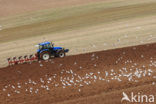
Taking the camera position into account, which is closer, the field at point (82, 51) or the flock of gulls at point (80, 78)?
the field at point (82, 51)

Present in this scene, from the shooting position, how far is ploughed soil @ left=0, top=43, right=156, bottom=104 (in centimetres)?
1359

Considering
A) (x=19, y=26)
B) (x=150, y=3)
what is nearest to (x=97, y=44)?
(x=19, y=26)

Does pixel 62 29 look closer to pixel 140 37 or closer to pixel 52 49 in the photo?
pixel 140 37

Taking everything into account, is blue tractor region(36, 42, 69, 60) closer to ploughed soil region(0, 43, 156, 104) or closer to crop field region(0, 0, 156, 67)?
ploughed soil region(0, 43, 156, 104)

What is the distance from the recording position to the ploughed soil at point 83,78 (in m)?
13.6

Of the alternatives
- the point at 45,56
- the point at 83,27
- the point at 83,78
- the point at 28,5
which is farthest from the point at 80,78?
the point at 28,5

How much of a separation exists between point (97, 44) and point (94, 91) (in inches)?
461

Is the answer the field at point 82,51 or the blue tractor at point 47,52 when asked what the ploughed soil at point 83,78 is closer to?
the field at point 82,51

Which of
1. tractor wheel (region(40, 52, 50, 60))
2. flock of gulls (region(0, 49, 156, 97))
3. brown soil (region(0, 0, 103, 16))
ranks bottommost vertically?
flock of gulls (region(0, 49, 156, 97))

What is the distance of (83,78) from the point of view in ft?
51.2

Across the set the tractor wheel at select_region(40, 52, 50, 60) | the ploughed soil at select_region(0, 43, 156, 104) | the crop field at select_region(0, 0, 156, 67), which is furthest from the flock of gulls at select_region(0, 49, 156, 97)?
the crop field at select_region(0, 0, 156, 67)

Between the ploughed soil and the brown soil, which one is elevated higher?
the brown soil

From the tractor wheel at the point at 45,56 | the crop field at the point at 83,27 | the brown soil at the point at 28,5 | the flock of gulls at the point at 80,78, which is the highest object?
the brown soil at the point at 28,5

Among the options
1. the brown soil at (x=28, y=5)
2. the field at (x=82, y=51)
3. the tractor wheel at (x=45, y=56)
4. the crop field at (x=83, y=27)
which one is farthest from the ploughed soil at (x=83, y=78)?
the brown soil at (x=28, y=5)
